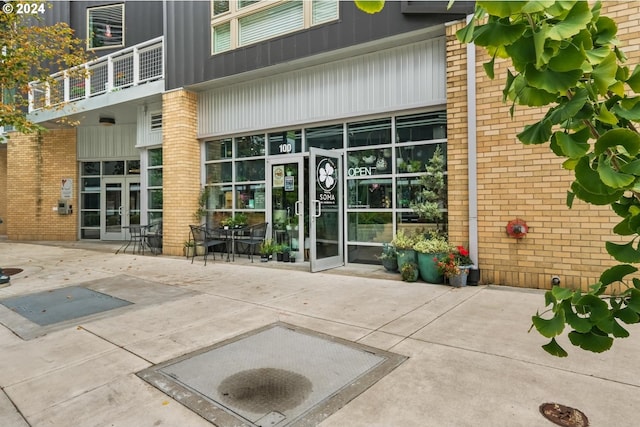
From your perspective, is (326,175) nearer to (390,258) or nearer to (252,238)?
(390,258)

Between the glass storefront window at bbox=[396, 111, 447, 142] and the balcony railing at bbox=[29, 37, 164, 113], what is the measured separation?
645 centimetres

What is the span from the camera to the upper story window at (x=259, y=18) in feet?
25.3

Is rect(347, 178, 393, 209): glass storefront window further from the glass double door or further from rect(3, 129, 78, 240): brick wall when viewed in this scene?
rect(3, 129, 78, 240): brick wall

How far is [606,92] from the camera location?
3.31 feet

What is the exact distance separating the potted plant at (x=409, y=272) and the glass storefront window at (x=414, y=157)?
183cm

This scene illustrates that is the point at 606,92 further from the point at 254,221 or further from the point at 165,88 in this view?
the point at 165,88

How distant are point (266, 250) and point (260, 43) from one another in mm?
4512

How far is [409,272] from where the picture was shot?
622cm

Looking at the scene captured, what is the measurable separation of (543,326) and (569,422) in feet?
5.61

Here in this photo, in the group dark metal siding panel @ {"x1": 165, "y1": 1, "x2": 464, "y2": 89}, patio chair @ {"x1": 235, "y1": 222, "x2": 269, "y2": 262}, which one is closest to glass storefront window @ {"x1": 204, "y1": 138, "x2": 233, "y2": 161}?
dark metal siding panel @ {"x1": 165, "y1": 1, "x2": 464, "y2": 89}

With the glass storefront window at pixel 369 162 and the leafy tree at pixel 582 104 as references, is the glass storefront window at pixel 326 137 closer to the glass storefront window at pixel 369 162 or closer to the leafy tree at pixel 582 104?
the glass storefront window at pixel 369 162

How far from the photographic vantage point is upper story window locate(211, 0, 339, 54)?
25.3ft

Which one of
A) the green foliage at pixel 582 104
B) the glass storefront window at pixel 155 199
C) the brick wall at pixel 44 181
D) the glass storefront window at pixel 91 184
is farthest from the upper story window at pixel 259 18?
the brick wall at pixel 44 181

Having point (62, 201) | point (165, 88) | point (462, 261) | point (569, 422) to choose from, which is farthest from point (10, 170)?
point (569, 422)
